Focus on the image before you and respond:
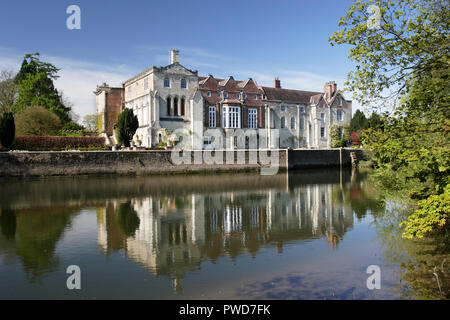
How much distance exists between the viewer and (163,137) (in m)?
43.4

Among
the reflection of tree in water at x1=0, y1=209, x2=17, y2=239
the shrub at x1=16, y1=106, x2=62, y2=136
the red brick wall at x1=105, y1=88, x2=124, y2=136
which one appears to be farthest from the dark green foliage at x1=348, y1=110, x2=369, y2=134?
the reflection of tree in water at x1=0, y1=209, x2=17, y2=239

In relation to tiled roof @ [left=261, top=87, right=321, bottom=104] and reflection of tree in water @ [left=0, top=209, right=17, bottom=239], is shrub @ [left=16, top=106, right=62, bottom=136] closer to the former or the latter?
reflection of tree in water @ [left=0, top=209, right=17, bottom=239]

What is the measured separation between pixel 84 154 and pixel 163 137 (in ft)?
38.0

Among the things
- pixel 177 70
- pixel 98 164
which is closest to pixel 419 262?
pixel 98 164

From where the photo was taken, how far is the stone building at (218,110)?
146 ft

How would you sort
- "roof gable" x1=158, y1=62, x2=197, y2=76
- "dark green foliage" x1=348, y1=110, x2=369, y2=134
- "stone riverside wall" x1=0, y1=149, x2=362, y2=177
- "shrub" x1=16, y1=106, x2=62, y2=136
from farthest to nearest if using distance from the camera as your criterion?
"dark green foliage" x1=348, y1=110, x2=369, y2=134 → "roof gable" x1=158, y1=62, x2=197, y2=76 → "shrub" x1=16, y1=106, x2=62, y2=136 → "stone riverside wall" x1=0, y1=149, x2=362, y2=177

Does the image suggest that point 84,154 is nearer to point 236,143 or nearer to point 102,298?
point 236,143

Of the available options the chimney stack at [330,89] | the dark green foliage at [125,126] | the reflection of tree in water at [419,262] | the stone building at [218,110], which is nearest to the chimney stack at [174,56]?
the stone building at [218,110]

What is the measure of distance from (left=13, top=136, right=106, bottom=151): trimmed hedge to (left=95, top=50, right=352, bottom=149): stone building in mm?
4965

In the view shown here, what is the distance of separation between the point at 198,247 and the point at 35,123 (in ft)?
114

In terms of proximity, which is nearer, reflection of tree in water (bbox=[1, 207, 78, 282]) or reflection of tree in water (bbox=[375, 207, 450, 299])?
reflection of tree in water (bbox=[375, 207, 450, 299])

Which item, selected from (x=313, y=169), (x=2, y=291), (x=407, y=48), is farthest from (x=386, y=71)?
(x=313, y=169)

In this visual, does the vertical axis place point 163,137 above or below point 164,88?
below

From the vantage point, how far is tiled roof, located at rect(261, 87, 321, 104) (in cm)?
5512
